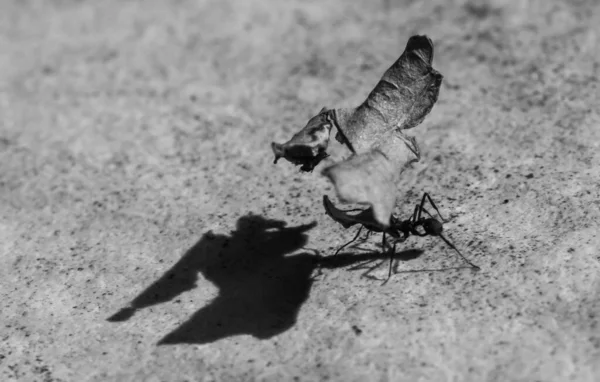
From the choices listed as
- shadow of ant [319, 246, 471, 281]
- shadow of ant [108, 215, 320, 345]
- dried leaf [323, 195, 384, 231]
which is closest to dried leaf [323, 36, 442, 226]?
dried leaf [323, 195, 384, 231]

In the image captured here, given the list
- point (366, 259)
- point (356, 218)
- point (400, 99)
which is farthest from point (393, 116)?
point (366, 259)

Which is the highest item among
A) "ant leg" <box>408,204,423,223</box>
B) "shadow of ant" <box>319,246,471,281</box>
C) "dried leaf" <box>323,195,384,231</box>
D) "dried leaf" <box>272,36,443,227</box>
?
"dried leaf" <box>272,36,443,227</box>

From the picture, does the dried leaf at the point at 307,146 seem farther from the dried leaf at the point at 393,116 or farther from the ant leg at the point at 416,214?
the ant leg at the point at 416,214

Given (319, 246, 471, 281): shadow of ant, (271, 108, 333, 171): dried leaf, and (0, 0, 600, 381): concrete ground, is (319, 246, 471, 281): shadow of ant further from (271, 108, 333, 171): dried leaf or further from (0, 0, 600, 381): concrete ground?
(271, 108, 333, 171): dried leaf

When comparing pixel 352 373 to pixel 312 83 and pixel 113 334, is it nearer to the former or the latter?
pixel 113 334

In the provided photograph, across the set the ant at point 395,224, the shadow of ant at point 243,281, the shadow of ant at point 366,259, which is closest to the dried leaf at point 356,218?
the ant at point 395,224

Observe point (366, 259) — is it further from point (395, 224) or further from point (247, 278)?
point (247, 278)

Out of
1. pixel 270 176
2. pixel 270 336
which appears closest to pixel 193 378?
pixel 270 336
